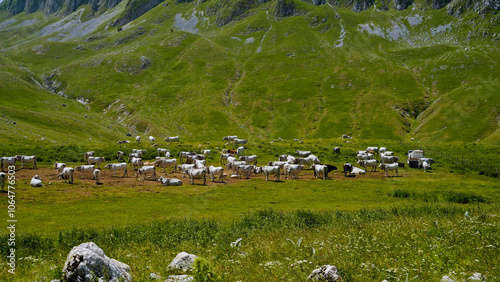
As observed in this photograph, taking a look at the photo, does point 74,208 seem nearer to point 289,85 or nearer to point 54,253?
point 54,253

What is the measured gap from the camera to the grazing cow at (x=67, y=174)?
33.3 m

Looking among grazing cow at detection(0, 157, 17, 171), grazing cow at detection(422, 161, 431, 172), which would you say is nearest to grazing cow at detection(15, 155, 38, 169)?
grazing cow at detection(0, 157, 17, 171)

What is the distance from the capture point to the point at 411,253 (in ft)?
34.8

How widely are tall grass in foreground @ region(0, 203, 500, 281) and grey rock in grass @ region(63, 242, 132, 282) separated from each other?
705 millimetres

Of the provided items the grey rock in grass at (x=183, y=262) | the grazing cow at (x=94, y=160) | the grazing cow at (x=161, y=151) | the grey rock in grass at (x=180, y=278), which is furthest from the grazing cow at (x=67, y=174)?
the grey rock in grass at (x=180, y=278)

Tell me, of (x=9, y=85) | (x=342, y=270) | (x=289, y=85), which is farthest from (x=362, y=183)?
Answer: (x=9, y=85)

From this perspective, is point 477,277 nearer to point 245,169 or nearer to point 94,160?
point 245,169

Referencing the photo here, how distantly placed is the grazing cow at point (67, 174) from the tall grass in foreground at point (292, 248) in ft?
63.5

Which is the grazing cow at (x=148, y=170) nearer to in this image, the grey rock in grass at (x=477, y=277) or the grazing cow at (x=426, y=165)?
the grey rock in grass at (x=477, y=277)

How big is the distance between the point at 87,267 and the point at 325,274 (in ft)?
23.0

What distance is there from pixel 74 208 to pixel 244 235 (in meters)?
16.3

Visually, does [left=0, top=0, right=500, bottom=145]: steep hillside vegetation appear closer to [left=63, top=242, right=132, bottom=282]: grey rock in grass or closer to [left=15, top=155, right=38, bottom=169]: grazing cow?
[left=15, top=155, right=38, bottom=169]: grazing cow

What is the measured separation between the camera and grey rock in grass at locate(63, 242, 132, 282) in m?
8.62

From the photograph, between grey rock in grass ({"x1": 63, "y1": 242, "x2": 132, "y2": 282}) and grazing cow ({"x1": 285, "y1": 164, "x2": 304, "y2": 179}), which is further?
grazing cow ({"x1": 285, "y1": 164, "x2": 304, "y2": 179})
